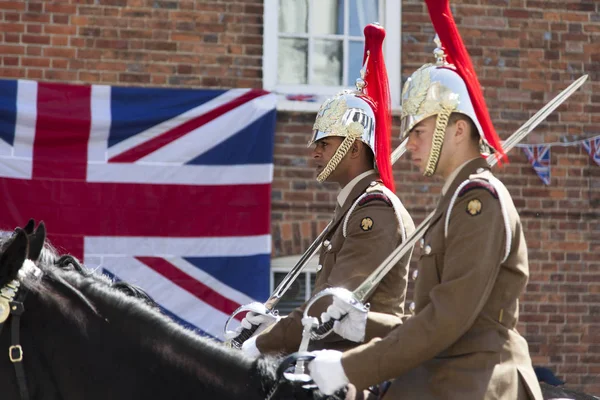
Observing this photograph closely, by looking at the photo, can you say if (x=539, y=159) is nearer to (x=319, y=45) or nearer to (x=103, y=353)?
(x=319, y=45)

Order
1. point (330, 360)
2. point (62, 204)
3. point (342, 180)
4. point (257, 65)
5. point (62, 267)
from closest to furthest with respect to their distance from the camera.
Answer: point (330, 360) < point (62, 267) < point (342, 180) < point (62, 204) < point (257, 65)

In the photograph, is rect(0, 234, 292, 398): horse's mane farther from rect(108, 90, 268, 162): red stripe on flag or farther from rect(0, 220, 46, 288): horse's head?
rect(108, 90, 268, 162): red stripe on flag

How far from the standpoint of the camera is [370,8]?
875 cm

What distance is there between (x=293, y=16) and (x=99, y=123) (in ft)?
6.21

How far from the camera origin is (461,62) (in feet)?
10.8

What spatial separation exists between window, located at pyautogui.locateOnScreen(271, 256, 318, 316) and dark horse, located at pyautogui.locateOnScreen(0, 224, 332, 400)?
5151 mm

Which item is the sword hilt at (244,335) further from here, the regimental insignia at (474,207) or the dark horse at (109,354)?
the regimental insignia at (474,207)

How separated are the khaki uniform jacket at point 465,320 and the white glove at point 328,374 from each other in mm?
22

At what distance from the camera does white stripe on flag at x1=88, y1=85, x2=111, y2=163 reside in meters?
Answer: 7.91

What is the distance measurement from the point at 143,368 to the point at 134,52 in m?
5.44

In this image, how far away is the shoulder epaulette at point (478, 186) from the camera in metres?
3.01

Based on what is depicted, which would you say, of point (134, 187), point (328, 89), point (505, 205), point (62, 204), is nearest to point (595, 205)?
point (328, 89)

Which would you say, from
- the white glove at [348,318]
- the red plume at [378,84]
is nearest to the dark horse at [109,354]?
the white glove at [348,318]

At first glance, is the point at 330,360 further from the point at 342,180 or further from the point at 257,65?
the point at 257,65
